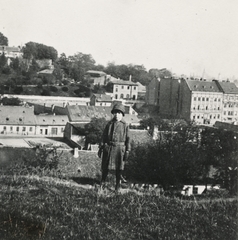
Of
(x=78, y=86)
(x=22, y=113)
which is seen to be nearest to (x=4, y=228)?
(x=22, y=113)

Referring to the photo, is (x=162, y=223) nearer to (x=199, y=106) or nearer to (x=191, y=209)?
(x=191, y=209)

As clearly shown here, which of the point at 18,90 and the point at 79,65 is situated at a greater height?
the point at 79,65

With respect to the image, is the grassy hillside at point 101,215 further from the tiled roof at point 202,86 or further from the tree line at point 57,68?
the tree line at point 57,68

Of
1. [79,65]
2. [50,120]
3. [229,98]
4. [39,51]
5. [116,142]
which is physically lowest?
[50,120]

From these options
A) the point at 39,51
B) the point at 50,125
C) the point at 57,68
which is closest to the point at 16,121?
the point at 50,125

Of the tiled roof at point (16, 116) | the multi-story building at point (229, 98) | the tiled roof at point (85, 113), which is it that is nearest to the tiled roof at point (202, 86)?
the multi-story building at point (229, 98)

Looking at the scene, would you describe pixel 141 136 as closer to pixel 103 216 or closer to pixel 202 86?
pixel 103 216
